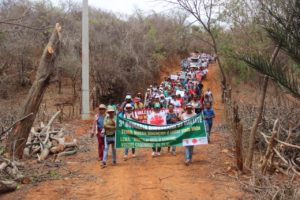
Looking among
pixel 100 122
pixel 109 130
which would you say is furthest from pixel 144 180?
pixel 100 122

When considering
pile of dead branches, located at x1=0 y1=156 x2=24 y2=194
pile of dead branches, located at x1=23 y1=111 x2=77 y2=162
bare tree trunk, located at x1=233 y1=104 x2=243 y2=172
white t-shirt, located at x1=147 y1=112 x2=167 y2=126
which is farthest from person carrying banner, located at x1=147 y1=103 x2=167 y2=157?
pile of dead branches, located at x1=0 y1=156 x2=24 y2=194

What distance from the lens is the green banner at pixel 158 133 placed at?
12883 mm

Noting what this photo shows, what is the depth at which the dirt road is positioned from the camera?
9.53 m

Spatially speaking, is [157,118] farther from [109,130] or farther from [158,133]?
[109,130]

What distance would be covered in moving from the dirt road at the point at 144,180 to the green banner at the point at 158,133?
0.51 meters

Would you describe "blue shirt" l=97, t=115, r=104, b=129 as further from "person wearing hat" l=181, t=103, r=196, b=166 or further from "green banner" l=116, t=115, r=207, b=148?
"person wearing hat" l=181, t=103, r=196, b=166

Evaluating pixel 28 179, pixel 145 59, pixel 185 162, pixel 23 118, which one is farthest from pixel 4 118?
pixel 145 59

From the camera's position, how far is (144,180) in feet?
34.8

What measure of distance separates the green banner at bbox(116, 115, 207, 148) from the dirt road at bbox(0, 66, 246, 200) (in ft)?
1.68

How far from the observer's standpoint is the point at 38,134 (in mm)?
15000

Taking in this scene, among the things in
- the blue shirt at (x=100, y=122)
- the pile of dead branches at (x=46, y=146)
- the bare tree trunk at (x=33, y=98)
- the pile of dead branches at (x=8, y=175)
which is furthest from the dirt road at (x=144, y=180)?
the bare tree trunk at (x=33, y=98)

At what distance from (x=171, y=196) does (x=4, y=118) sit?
406 inches

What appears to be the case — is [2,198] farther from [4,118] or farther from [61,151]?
[4,118]

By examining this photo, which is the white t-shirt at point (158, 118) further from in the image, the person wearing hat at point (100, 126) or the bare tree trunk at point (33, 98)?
the bare tree trunk at point (33, 98)
